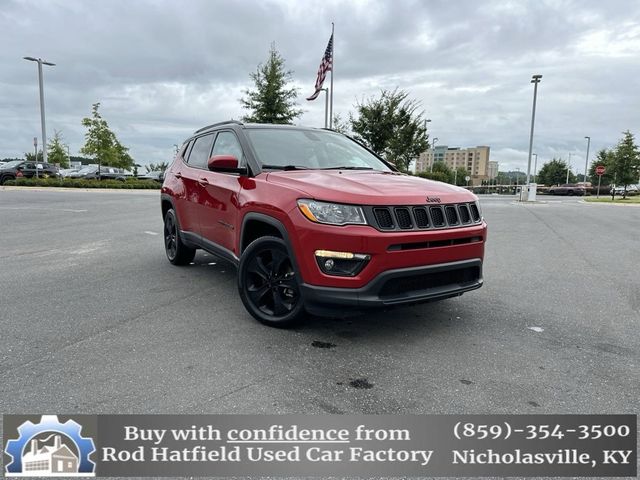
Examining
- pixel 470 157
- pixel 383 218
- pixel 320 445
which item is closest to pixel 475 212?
pixel 383 218

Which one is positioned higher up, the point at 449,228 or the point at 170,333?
the point at 449,228

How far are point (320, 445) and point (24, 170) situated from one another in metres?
37.2

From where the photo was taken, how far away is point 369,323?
4.26m

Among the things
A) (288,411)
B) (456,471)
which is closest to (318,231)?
(288,411)

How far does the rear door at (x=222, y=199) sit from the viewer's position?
15.2ft

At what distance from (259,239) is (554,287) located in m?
3.83

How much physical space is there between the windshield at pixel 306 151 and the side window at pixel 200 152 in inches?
39.4

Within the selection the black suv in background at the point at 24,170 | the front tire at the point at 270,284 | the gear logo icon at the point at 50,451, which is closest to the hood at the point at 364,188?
the front tire at the point at 270,284

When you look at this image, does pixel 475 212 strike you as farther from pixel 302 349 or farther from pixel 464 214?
pixel 302 349

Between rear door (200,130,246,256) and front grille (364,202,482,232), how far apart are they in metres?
1.59

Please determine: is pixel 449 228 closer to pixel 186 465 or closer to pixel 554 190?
pixel 186 465

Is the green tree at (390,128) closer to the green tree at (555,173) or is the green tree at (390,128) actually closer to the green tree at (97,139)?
the green tree at (97,139)

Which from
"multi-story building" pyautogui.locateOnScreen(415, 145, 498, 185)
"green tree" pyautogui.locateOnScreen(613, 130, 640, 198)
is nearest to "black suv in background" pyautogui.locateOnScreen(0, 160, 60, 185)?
"green tree" pyautogui.locateOnScreen(613, 130, 640, 198)

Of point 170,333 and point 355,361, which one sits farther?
point 170,333
